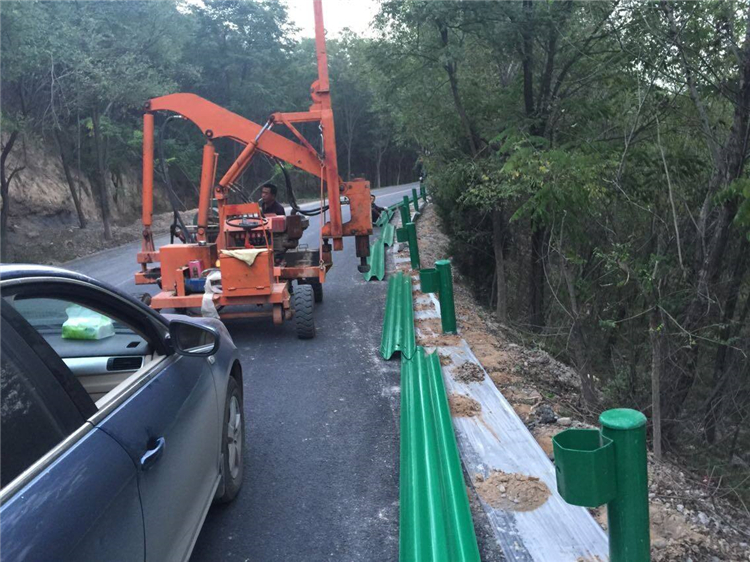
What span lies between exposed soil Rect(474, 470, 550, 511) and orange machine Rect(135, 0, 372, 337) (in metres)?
4.25

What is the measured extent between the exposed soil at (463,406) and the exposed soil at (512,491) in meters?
1.02

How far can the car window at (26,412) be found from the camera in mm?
1929

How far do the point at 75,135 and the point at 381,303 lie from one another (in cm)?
2016

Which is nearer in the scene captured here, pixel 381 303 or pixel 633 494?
pixel 633 494

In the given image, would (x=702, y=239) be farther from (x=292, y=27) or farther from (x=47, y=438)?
(x=292, y=27)

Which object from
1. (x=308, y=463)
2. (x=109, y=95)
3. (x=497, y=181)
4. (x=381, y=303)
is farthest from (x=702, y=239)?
(x=109, y=95)

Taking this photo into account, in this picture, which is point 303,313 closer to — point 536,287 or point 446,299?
point 446,299

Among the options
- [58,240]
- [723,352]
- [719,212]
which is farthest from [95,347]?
[58,240]

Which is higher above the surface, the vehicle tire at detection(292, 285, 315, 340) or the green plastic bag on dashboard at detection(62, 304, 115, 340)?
the green plastic bag on dashboard at detection(62, 304, 115, 340)

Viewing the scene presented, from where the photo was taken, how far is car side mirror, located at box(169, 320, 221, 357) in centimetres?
314

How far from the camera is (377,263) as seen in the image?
13.1m

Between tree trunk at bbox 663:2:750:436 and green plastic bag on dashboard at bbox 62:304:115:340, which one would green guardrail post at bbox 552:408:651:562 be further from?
tree trunk at bbox 663:2:750:436

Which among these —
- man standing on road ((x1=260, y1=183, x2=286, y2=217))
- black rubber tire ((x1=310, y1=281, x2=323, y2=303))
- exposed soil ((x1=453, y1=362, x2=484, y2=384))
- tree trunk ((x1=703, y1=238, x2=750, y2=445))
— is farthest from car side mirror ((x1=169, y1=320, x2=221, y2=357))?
tree trunk ((x1=703, y1=238, x2=750, y2=445))

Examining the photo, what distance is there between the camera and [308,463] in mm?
4730
